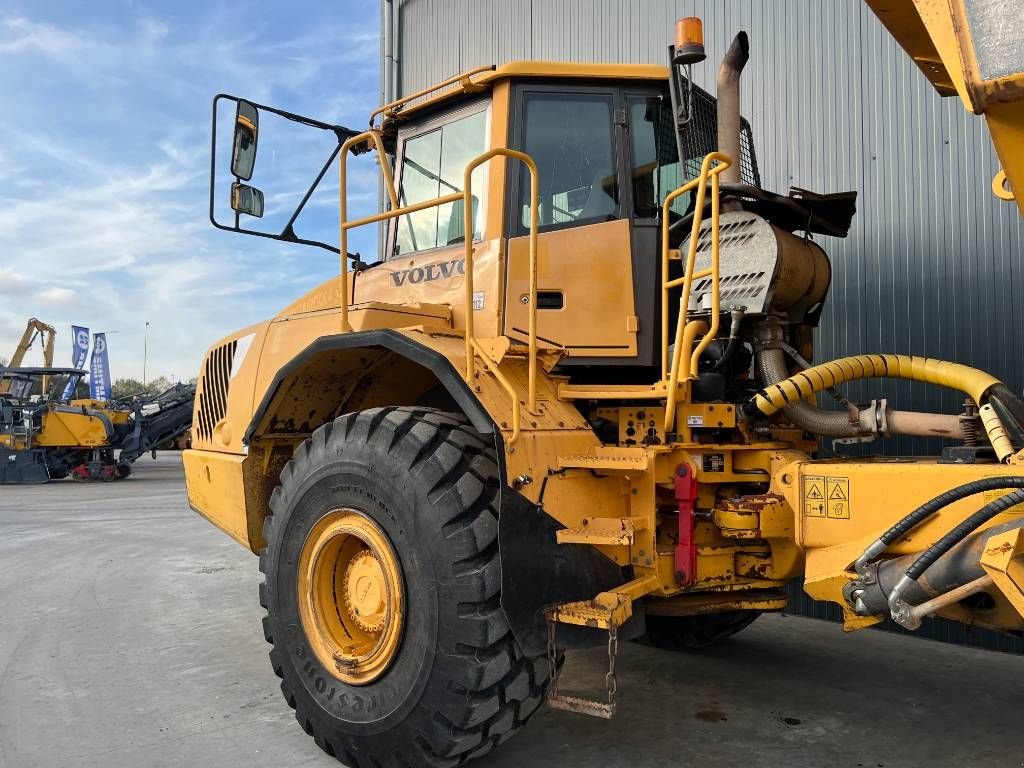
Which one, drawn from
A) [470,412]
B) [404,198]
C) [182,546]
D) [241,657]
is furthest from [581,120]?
[182,546]

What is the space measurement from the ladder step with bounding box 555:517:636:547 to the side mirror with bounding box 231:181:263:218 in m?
2.55

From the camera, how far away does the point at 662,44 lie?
729 cm

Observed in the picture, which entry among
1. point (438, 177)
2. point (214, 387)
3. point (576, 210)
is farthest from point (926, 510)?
point (214, 387)

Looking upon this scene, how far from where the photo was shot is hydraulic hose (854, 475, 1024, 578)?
2459 mm

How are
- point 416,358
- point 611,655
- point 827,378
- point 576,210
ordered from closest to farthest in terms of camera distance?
point 611,655 → point 416,358 → point 827,378 → point 576,210

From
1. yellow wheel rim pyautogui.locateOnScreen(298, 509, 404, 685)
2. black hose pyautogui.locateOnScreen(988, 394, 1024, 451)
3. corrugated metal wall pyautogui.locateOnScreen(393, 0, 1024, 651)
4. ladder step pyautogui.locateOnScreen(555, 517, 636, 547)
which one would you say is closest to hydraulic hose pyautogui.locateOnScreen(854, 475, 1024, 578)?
black hose pyautogui.locateOnScreen(988, 394, 1024, 451)

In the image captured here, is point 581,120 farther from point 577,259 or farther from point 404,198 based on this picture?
point 404,198

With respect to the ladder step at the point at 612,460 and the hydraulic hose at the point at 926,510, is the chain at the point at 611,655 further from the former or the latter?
the hydraulic hose at the point at 926,510

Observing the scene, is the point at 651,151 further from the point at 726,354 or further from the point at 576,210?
the point at 726,354

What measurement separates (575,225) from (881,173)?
339 cm

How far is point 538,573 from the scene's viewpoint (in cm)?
292

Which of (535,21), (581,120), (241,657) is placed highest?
(535,21)

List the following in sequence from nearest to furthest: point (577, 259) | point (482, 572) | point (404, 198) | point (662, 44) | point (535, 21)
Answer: point (482, 572), point (577, 259), point (404, 198), point (662, 44), point (535, 21)

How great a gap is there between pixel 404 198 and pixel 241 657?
9.78ft
